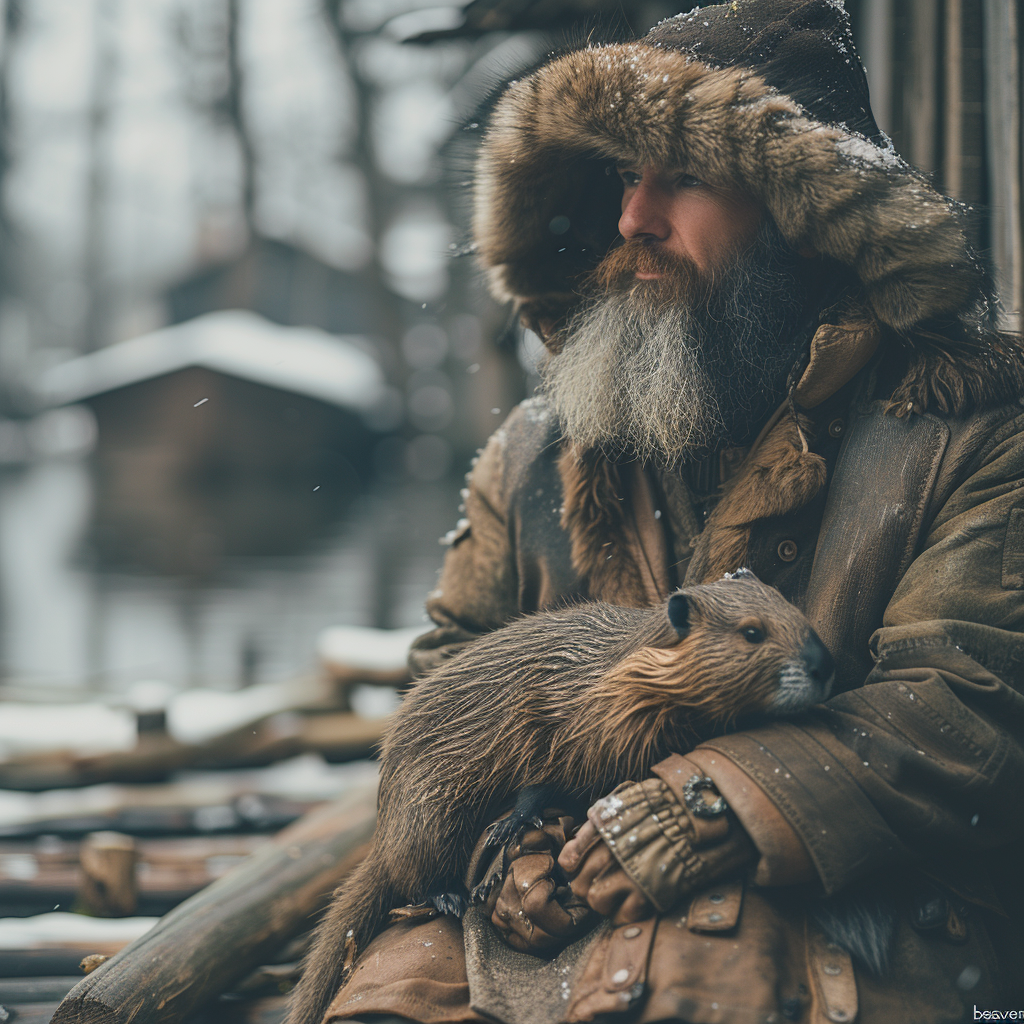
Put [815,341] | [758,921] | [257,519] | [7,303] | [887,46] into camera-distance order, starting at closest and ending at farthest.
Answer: [758,921] < [815,341] < [887,46] < [257,519] < [7,303]

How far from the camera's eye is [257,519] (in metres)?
14.2

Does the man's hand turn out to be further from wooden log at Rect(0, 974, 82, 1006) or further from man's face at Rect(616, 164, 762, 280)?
wooden log at Rect(0, 974, 82, 1006)

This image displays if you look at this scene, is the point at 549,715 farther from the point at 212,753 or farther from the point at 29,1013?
the point at 212,753

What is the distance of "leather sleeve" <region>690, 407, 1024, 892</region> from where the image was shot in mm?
1558

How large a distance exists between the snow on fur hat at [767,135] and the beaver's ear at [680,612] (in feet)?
2.42

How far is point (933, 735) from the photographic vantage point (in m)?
1.61

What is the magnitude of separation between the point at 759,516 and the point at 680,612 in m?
0.37

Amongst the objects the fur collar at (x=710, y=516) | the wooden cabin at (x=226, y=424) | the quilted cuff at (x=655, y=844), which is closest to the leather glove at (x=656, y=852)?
the quilted cuff at (x=655, y=844)

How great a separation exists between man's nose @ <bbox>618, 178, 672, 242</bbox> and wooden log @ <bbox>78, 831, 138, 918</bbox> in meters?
2.50

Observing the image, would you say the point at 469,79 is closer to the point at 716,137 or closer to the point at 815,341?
the point at 716,137

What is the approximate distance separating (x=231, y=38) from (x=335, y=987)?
18.5 meters

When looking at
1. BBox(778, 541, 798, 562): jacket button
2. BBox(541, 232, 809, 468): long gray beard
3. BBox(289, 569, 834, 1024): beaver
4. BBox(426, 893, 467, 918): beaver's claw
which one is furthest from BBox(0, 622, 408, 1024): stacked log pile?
BBox(778, 541, 798, 562): jacket button

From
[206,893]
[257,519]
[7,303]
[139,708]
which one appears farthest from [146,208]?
[206,893]

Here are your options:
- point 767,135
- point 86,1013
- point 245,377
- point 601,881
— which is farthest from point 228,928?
point 245,377
